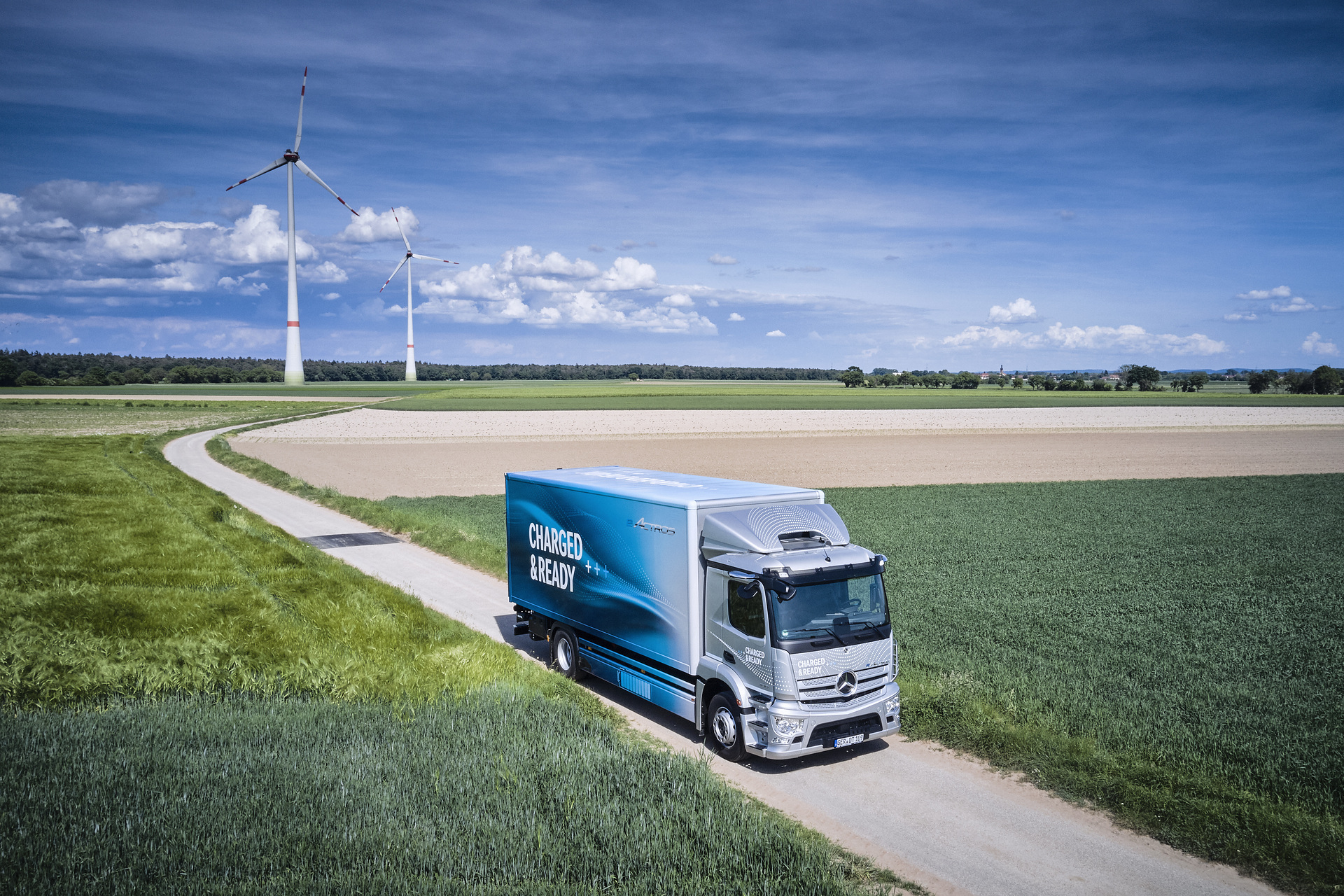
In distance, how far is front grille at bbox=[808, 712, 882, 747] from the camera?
1038 cm

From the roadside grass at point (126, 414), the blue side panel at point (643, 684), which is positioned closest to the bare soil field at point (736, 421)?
the roadside grass at point (126, 414)

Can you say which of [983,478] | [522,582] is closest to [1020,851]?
[522,582]

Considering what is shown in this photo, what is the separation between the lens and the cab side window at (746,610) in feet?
33.6

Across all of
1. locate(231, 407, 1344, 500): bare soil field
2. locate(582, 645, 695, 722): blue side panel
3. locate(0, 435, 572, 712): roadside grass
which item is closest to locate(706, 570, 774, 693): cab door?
locate(582, 645, 695, 722): blue side panel

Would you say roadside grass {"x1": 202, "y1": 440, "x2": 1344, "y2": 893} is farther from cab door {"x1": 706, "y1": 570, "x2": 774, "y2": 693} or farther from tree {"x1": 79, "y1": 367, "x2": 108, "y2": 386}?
tree {"x1": 79, "y1": 367, "x2": 108, "y2": 386}

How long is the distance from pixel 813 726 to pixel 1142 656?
7.21 m

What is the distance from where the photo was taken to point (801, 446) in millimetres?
58938

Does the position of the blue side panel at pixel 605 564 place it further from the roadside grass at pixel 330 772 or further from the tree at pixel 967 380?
the tree at pixel 967 380

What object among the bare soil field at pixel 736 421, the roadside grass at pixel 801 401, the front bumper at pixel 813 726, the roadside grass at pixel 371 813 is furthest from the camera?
the roadside grass at pixel 801 401

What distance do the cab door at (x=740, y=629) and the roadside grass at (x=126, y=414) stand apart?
226ft

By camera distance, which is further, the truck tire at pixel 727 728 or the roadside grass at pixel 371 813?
the truck tire at pixel 727 728

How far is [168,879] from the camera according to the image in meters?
6.54

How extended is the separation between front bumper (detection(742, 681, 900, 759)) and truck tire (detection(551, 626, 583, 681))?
4120 mm

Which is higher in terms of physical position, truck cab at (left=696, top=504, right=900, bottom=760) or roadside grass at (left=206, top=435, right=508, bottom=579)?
truck cab at (left=696, top=504, right=900, bottom=760)
